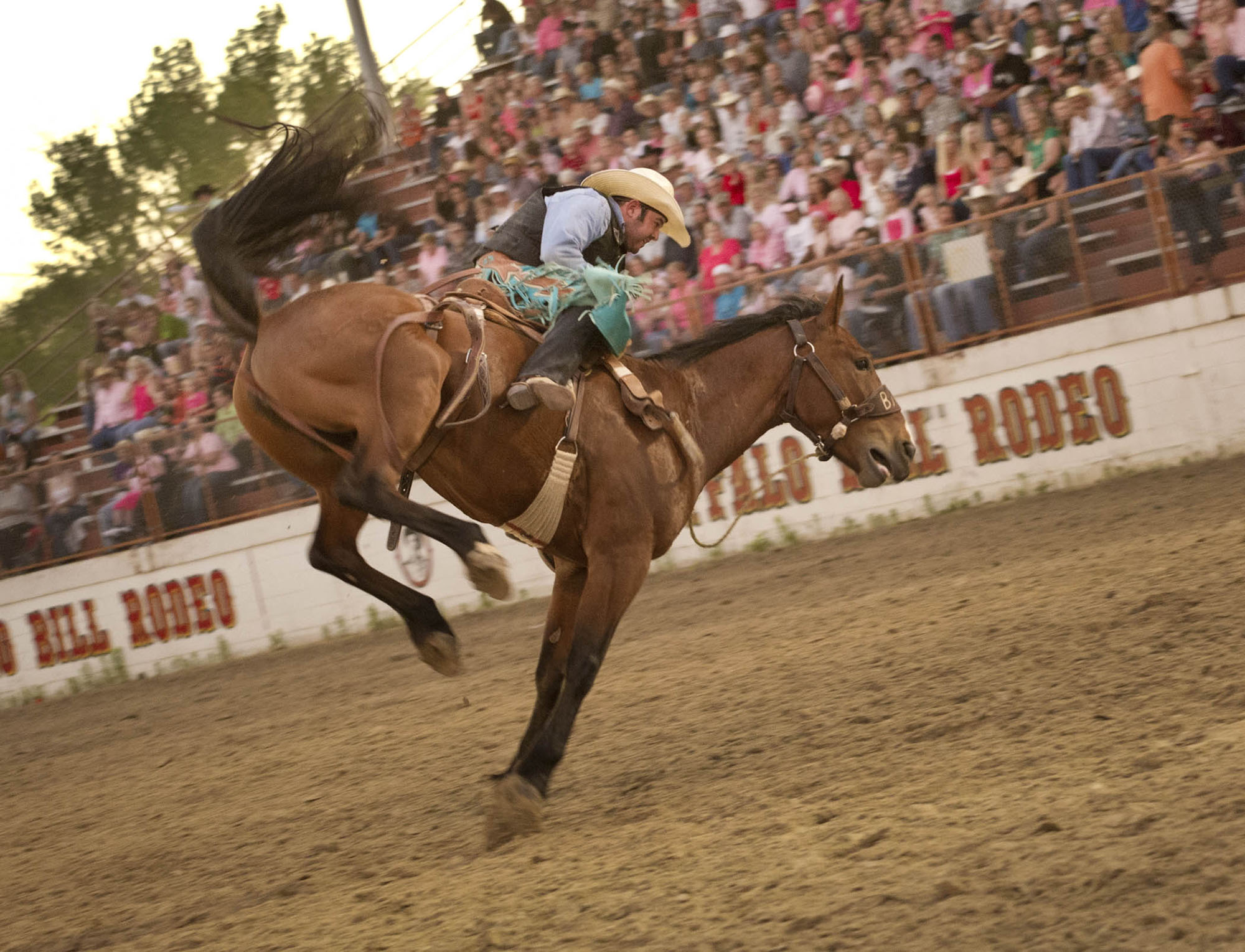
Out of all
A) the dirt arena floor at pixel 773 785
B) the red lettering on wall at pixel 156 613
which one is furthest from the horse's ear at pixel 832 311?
the red lettering on wall at pixel 156 613

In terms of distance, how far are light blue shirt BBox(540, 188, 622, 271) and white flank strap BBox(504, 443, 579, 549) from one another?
28.6 inches

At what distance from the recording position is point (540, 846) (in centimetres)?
452

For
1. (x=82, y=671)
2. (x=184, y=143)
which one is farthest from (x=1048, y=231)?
(x=184, y=143)

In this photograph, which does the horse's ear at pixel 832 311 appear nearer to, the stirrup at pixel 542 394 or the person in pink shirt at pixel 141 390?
A: the stirrup at pixel 542 394

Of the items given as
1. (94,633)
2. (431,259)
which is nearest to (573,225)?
(431,259)

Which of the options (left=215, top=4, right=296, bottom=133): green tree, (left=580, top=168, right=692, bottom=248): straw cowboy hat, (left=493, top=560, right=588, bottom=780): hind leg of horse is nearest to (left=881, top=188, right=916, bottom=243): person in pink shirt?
(left=580, top=168, right=692, bottom=248): straw cowboy hat

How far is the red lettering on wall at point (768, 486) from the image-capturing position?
37.9 feet

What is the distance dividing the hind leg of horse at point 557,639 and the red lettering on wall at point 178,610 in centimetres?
845

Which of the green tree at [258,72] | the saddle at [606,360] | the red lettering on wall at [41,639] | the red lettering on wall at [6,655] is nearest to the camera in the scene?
the saddle at [606,360]

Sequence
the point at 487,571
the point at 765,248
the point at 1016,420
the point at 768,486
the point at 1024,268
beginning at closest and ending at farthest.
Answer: the point at 487,571, the point at 1024,268, the point at 1016,420, the point at 768,486, the point at 765,248

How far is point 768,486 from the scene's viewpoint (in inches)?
455

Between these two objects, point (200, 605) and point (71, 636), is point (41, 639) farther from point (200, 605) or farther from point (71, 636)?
point (200, 605)

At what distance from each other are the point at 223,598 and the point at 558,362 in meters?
8.98

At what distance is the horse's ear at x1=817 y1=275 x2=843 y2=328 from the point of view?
566cm
